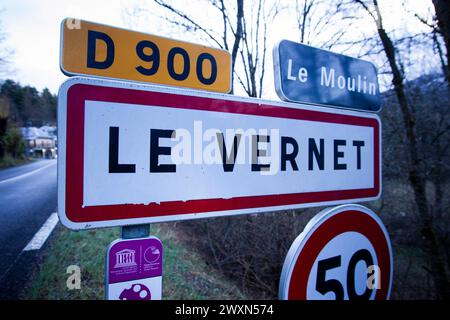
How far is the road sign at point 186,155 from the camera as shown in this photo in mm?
791

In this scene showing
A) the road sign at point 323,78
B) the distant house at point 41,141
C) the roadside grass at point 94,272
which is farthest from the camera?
the distant house at point 41,141

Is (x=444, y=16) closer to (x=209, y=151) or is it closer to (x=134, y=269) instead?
(x=209, y=151)

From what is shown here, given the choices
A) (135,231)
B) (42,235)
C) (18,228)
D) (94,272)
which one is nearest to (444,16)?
(135,231)

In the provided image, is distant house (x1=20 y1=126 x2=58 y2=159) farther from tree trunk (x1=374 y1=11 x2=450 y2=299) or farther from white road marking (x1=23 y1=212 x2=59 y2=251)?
tree trunk (x1=374 y1=11 x2=450 y2=299)

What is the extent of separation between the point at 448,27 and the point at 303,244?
2025 millimetres

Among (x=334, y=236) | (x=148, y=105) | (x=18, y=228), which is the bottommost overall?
(x=18, y=228)

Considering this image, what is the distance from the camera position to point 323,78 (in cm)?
133

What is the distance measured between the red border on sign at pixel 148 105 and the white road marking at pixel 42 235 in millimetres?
4655

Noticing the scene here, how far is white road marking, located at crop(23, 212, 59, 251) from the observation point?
4.58 m

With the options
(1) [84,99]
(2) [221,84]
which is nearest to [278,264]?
(2) [221,84]

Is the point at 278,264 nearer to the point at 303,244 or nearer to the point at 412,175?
the point at 412,175

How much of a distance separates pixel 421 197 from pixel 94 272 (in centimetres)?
427

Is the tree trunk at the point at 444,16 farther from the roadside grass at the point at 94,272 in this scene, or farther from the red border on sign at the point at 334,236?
the roadside grass at the point at 94,272

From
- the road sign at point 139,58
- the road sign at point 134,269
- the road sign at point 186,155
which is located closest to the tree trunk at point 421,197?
the road sign at point 186,155
